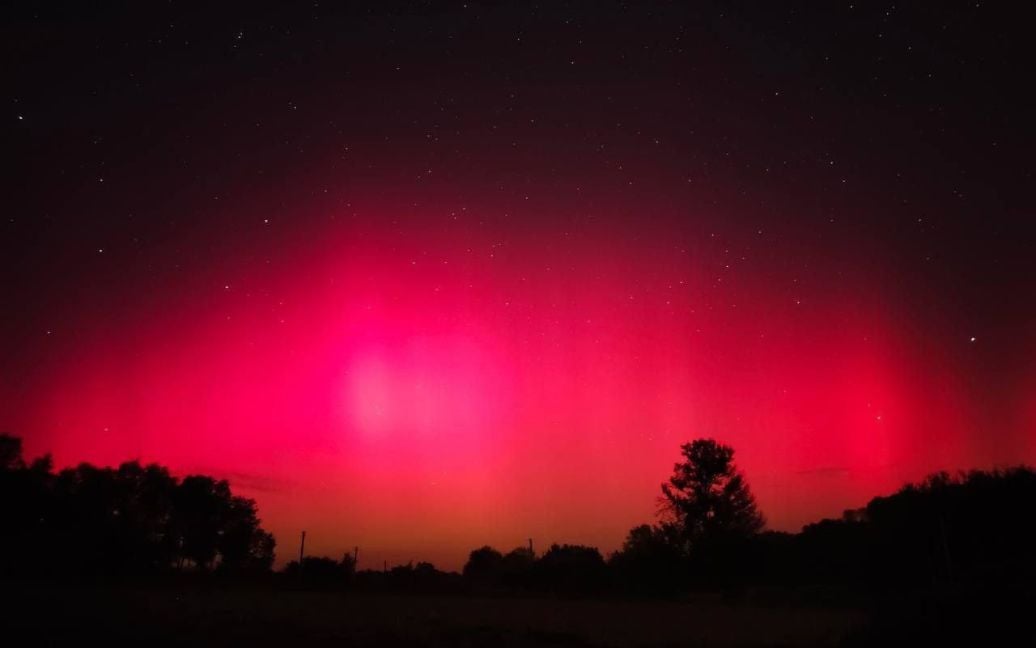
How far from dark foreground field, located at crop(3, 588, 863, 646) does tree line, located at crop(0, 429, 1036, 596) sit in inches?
402

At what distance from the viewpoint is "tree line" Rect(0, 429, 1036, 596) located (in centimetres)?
3841

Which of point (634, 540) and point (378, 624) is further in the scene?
point (634, 540)

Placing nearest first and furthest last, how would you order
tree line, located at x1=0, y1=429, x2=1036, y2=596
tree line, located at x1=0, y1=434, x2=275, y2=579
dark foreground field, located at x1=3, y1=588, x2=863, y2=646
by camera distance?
dark foreground field, located at x1=3, y1=588, x2=863, y2=646 → tree line, located at x1=0, y1=429, x2=1036, y2=596 → tree line, located at x1=0, y1=434, x2=275, y2=579

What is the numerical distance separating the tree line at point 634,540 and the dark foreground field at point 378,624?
33.5ft

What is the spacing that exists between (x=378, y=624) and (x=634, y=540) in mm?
50833

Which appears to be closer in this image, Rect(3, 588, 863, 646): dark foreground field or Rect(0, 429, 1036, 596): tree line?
Rect(3, 588, 863, 646): dark foreground field

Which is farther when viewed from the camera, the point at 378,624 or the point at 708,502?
the point at 708,502

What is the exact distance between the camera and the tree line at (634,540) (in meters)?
38.4

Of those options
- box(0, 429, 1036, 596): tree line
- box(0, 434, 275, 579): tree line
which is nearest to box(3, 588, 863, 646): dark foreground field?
box(0, 429, 1036, 596): tree line

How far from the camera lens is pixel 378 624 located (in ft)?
69.3

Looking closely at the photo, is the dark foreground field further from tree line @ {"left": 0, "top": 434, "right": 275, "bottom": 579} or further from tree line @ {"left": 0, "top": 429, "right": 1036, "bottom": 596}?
tree line @ {"left": 0, "top": 434, "right": 275, "bottom": 579}

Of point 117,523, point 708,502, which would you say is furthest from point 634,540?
point 117,523

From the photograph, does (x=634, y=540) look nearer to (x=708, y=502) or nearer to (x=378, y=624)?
(x=708, y=502)

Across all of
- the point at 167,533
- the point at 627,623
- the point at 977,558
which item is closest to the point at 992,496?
the point at 977,558
